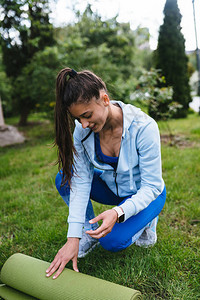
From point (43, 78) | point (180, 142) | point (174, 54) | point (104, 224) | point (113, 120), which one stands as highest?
point (174, 54)

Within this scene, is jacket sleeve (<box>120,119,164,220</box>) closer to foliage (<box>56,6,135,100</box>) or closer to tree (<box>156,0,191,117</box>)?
foliage (<box>56,6,135,100</box>)

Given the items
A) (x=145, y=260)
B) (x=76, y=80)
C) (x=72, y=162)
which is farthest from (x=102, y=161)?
(x=145, y=260)

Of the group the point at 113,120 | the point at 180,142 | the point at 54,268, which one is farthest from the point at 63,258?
the point at 180,142

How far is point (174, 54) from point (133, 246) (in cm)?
691

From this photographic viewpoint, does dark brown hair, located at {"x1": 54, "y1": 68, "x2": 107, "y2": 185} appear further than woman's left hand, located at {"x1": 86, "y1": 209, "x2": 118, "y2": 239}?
Yes

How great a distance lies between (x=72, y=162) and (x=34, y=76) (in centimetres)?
502

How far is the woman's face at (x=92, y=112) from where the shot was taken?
1547 mm

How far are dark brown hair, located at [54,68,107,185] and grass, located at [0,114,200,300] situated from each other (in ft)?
0.36

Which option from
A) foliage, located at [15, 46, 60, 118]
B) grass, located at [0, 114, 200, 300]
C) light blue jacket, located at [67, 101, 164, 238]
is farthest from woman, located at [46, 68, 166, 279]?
foliage, located at [15, 46, 60, 118]

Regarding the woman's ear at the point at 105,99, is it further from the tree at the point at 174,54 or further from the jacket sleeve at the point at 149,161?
the tree at the point at 174,54

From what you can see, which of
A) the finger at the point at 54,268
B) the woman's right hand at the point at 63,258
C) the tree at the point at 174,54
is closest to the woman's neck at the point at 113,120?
the woman's right hand at the point at 63,258

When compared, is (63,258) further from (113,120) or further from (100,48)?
(100,48)

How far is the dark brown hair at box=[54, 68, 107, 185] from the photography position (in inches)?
60.2

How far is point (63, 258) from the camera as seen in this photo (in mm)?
1564
